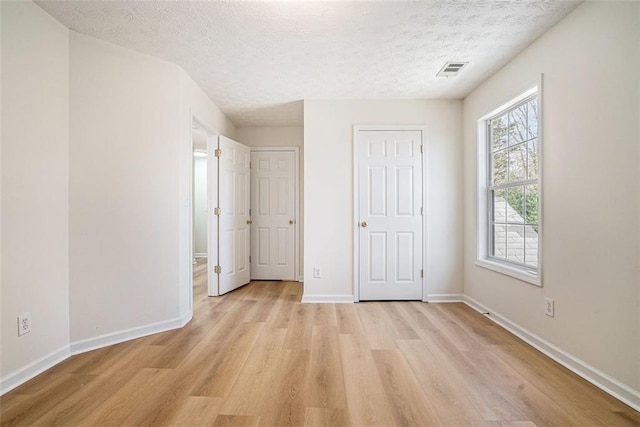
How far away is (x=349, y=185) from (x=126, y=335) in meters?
2.54

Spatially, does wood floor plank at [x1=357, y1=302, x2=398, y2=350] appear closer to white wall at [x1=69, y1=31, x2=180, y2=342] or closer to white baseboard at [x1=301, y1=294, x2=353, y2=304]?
white baseboard at [x1=301, y1=294, x2=353, y2=304]

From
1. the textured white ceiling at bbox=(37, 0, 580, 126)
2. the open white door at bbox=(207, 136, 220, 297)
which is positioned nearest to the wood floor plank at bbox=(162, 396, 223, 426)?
the open white door at bbox=(207, 136, 220, 297)

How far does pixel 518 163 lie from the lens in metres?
2.60

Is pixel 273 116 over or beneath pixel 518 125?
over

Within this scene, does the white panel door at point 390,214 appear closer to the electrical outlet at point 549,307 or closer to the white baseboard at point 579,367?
the white baseboard at point 579,367

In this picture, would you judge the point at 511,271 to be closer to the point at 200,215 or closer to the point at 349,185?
the point at 349,185

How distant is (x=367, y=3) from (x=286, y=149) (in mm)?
2761

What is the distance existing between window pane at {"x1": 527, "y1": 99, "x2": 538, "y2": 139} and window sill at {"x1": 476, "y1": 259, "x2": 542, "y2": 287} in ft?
3.64

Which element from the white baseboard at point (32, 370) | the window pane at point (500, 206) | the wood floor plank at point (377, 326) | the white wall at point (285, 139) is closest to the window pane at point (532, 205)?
the window pane at point (500, 206)

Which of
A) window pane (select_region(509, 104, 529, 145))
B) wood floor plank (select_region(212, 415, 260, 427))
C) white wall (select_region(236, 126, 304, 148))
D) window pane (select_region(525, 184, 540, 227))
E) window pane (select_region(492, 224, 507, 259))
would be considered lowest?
wood floor plank (select_region(212, 415, 260, 427))

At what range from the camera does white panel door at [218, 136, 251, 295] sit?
3627 mm

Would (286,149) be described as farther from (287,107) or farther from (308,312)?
(308,312)

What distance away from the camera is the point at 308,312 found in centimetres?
304

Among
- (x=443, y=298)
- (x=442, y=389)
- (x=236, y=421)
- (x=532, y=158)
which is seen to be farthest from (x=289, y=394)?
(x=532, y=158)
